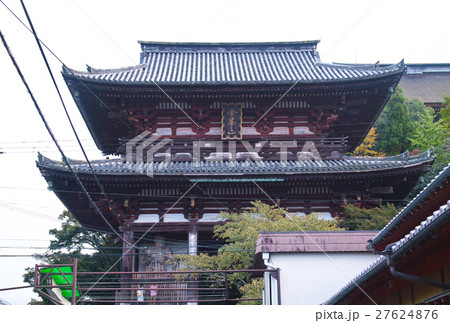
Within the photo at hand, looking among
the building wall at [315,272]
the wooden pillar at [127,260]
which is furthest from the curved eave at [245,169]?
the building wall at [315,272]

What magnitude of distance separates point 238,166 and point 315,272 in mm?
6655

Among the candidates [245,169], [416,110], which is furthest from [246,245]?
[416,110]

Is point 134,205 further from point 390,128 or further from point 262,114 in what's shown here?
point 390,128

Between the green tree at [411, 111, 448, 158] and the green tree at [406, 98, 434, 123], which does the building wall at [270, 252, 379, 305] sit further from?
the green tree at [406, 98, 434, 123]

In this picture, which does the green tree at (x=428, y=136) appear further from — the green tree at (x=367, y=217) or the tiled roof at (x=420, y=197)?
the tiled roof at (x=420, y=197)

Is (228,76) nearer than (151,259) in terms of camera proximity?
No

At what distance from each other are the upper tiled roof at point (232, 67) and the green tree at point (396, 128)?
32.0 ft

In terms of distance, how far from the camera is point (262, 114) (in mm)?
20578

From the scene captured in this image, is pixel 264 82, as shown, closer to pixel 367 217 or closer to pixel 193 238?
pixel 367 217

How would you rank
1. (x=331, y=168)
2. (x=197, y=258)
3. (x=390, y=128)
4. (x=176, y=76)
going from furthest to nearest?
1. (x=390, y=128)
2. (x=176, y=76)
3. (x=331, y=168)
4. (x=197, y=258)

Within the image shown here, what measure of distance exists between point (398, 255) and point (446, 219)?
144 centimetres

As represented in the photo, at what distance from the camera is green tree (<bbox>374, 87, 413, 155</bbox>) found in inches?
1261

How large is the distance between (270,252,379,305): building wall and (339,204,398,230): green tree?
3.44 metres

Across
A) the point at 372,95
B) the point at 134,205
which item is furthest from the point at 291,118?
the point at 134,205
